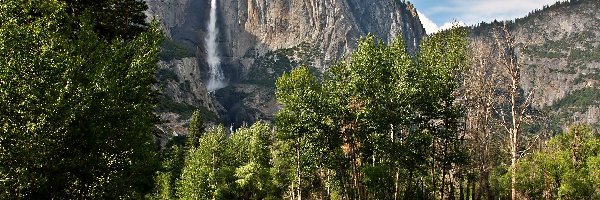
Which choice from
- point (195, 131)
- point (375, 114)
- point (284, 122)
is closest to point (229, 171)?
point (284, 122)

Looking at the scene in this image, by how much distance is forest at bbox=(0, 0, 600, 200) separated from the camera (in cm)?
1739

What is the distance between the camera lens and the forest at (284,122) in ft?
57.1

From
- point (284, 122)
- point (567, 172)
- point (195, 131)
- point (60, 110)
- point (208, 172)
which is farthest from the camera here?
point (195, 131)

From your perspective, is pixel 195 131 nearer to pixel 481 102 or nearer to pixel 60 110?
pixel 481 102

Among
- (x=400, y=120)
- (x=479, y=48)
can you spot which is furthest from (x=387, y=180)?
(x=479, y=48)

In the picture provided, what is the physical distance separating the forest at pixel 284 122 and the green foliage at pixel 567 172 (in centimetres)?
20

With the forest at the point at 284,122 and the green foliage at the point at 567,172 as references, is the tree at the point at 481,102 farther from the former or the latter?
the green foliage at the point at 567,172

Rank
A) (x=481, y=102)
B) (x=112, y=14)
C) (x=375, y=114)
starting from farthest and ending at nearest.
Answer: (x=481, y=102) < (x=375, y=114) < (x=112, y=14)

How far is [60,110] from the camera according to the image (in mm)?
17453

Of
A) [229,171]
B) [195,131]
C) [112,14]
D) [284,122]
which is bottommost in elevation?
[229,171]

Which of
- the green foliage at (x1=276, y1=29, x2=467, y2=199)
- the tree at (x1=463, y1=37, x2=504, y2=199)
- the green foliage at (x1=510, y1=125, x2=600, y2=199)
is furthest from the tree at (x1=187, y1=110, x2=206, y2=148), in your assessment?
the green foliage at (x1=510, y1=125, x2=600, y2=199)

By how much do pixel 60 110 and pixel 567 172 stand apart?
53.9 meters

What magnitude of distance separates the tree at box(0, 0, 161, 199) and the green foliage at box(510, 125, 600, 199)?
4684 centimetres

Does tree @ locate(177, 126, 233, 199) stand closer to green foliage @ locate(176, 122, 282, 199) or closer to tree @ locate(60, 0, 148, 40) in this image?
green foliage @ locate(176, 122, 282, 199)
